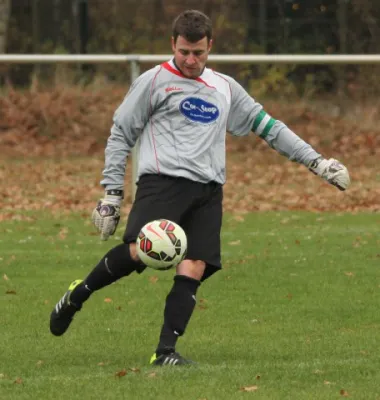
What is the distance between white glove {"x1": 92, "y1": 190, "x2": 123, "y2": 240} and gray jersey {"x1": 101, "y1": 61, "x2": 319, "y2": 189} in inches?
2.1

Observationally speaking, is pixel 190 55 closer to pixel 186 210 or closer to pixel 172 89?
pixel 172 89

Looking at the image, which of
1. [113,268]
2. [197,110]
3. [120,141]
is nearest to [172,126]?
[197,110]

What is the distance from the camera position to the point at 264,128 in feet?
24.7

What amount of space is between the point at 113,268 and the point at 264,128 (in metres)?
1.16

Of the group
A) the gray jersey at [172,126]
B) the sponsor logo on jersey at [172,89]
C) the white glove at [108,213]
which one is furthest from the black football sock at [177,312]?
A: the sponsor logo on jersey at [172,89]

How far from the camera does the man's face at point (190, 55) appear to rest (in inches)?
279

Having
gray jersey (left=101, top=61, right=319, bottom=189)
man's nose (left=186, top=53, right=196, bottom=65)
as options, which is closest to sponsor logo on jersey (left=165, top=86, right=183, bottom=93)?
gray jersey (left=101, top=61, right=319, bottom=189)

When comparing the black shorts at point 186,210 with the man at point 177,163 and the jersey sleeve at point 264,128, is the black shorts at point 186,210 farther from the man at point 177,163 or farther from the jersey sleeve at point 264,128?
the jersey sleeve at point 264,128

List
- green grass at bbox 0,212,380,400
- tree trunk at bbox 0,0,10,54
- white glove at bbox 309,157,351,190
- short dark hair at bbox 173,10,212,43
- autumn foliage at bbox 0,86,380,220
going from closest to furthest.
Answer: green grass at bbox 0,212,380,400
short dark hair at bbox 173,10,212,43
white glove at bbox 309,157,351,190
autumn foliage at bbox 0,86,380,220
tree trunk at bbox 0,0,10,54

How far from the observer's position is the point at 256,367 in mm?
7004

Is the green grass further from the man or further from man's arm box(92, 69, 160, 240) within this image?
man's arm box(92, 69, 160, 240)

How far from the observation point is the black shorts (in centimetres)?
719

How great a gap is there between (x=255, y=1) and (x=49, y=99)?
4.50 meters

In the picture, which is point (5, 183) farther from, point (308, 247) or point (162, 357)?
point (162, 357)
